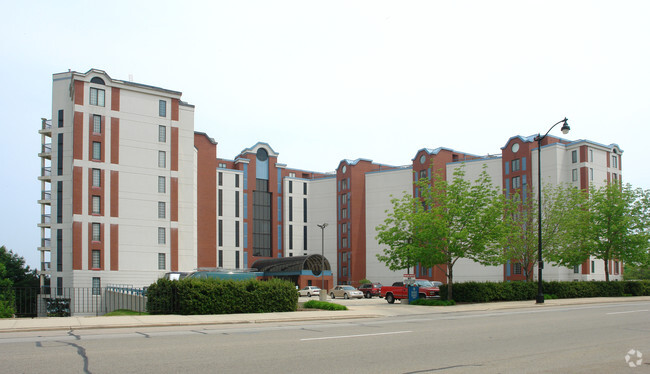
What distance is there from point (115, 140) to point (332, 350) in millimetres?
55264

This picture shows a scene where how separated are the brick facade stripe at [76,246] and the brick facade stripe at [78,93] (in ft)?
41.9

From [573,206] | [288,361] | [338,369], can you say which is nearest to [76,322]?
[288,361]

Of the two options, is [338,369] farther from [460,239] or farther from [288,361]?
[460,239]

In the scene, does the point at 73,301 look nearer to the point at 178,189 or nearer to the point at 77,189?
the point at 77,189

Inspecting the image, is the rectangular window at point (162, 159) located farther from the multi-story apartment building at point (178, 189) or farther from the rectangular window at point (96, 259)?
the rectangular window at point (96, 259)

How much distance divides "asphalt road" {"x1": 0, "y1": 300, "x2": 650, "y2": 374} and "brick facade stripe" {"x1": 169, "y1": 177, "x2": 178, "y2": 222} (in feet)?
166

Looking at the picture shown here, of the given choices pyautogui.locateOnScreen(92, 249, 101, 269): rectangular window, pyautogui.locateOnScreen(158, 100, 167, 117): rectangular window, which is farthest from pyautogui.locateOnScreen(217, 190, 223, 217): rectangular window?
pyautogui.locateOnScreen(92, 249, 101, 269): rectangular window

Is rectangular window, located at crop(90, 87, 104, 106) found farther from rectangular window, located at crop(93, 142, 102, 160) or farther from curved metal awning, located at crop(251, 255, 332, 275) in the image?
curved metal awning, located at crop(251, 255, 332, 275)

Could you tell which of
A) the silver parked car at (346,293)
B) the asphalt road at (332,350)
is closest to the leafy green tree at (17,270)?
the silver parked car at (346,293)

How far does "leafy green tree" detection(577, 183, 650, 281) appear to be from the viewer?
4322 centimetres

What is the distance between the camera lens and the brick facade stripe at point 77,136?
2298 inches

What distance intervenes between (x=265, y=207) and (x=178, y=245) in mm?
31712

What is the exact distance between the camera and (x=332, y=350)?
11336 mm

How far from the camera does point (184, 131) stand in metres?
69.8
